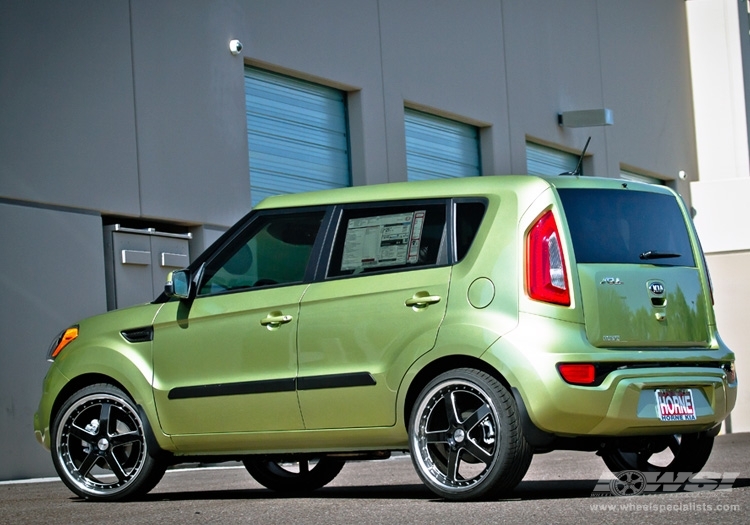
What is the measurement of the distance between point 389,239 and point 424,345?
0.68 meters

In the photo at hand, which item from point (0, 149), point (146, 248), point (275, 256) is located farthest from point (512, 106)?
point (275, 256)

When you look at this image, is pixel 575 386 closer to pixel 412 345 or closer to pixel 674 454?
pixel 412 345

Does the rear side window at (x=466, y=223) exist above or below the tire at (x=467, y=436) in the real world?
above

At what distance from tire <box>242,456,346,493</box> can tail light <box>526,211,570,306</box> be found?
95.8 inches

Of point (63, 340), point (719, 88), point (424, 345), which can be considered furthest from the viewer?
point (719, 88)

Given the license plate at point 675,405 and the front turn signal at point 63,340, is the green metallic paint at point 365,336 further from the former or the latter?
the front turn signal at point 63,340

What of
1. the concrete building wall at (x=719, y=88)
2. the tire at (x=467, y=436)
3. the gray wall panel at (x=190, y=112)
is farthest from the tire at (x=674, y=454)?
the concrete building wall at (x=719, y=88)

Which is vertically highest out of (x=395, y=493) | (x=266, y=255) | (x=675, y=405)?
(x=266, y=255)

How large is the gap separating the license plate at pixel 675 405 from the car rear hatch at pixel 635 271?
249 mm

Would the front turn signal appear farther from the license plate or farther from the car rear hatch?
the license plate

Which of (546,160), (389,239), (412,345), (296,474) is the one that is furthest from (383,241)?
(546,160)

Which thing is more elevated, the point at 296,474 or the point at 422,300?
the point at 422,300

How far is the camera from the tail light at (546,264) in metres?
6.87

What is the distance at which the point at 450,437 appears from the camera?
696 cm
